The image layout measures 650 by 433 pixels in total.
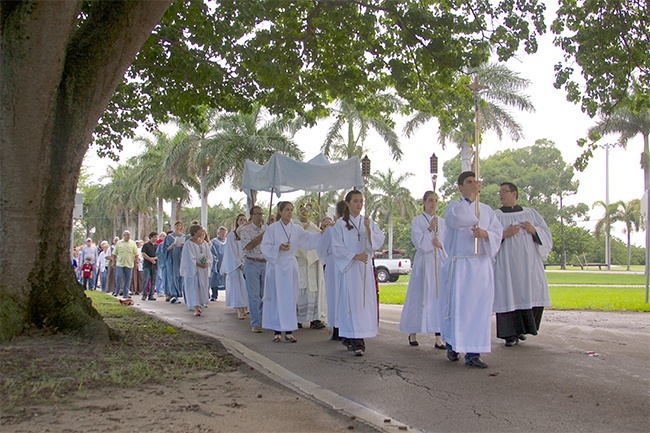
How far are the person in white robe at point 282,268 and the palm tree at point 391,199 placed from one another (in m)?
53.6

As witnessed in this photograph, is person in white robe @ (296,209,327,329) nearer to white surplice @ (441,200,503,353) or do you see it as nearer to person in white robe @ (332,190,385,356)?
person in white robe @ (332,190,385,356)

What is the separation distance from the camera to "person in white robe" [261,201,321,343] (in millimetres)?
10312

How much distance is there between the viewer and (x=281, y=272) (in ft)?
34.6

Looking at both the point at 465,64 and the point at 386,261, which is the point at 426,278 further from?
the point at 386,261

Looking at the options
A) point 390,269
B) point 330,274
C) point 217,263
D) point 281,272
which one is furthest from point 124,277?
point 390,269

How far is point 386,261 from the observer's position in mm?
36781

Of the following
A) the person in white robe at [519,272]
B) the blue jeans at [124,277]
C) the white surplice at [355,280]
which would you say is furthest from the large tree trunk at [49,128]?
the blue jeans at [124,277]

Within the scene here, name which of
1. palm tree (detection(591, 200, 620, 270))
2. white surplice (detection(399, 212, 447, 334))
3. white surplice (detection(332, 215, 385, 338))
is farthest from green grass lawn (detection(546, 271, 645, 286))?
palm tree (detection(591, 200, 620, 270))

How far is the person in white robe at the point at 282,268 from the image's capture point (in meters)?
10.3

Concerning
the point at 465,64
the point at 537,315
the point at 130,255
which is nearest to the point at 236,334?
the point at 537,315

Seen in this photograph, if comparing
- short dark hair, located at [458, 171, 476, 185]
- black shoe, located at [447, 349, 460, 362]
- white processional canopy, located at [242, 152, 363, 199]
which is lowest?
black shoe, located at [447, 349, 460, 362]

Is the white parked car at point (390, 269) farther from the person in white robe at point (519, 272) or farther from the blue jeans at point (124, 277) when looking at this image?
the person in white robe at point (519, 272)

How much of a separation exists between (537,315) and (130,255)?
15175mm

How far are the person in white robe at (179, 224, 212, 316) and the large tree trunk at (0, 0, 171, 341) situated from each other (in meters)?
7.00
